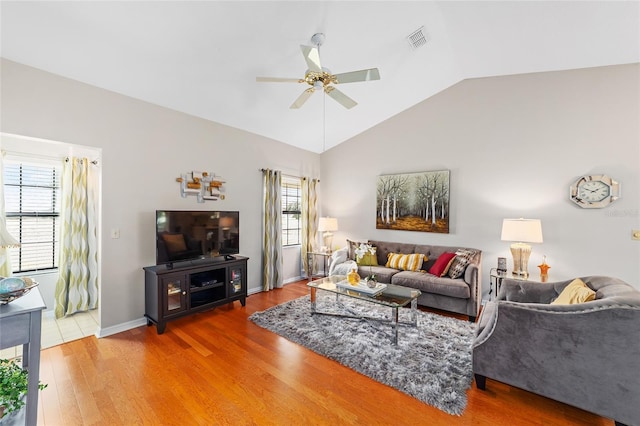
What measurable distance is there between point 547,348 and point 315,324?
88.1 inches

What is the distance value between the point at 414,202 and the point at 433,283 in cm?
155

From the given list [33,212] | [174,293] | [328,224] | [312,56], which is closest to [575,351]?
[312,56]

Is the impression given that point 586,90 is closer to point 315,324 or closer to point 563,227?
point 563,227

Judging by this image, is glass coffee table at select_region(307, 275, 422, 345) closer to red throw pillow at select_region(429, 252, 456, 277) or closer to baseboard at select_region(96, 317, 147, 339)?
red throw pillow at select_region(429, 252, 456, 277)

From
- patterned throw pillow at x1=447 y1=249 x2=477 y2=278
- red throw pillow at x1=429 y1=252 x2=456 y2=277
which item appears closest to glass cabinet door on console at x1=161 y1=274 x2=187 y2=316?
red throw pillow at x1=429 y1=252 x2=456 y2=277

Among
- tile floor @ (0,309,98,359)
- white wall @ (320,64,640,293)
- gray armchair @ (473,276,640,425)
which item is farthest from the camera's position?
white wall @ (320,64,640,293)

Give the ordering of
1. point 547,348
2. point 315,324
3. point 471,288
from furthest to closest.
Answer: point 471,288 < point 315,324 < point 547,348

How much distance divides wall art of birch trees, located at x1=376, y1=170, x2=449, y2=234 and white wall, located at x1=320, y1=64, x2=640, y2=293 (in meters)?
0.14

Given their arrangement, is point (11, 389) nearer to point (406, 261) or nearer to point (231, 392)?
point (231, 392)

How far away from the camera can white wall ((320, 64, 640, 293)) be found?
3.30m

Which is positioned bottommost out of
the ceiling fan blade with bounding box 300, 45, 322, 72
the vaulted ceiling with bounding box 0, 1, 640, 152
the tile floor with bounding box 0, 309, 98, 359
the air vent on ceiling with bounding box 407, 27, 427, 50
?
the tile floor with bounding box 0, 309, 98, 359

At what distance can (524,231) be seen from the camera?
3.41 metres

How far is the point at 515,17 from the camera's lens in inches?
108

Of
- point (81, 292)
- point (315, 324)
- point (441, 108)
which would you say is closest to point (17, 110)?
point (81, 292)
